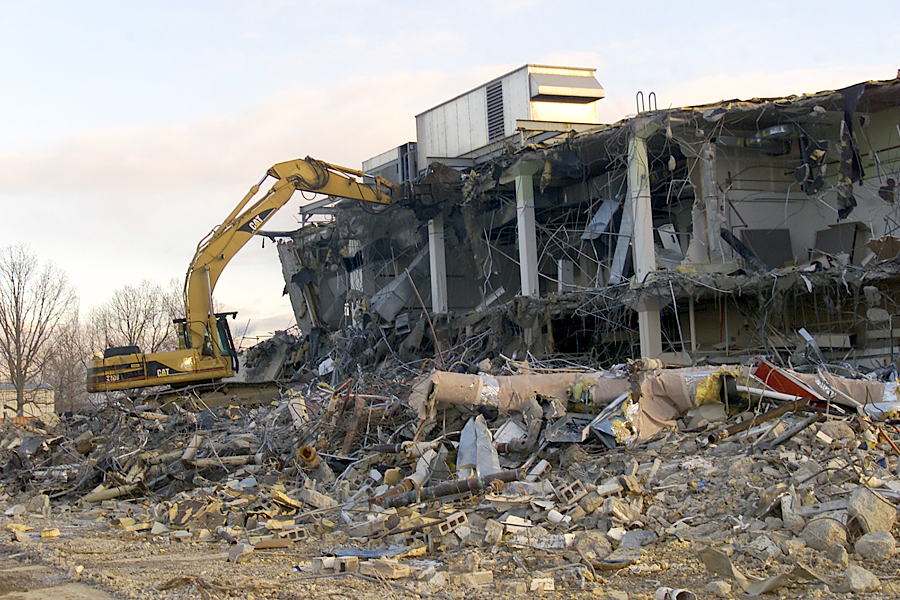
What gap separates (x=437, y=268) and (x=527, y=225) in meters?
3.65

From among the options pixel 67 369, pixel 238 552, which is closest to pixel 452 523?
pixel 238 552

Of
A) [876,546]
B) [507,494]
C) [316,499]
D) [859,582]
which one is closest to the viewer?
[859,582]

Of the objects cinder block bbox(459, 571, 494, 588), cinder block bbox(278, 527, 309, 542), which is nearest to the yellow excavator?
cinder block bbox(278, 527, 309, 542)

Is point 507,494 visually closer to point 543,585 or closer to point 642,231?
point 543,585

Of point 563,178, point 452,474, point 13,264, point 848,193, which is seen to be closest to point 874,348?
point 848,193

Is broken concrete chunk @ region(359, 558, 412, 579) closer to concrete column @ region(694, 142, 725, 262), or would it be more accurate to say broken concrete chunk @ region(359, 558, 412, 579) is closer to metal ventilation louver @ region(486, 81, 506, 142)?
concrete column @ region(694, 142, 725, 262)

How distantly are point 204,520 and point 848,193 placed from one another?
1171 centimetres

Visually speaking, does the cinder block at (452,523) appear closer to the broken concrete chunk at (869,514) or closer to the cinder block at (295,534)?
the cinder block at (295,534)

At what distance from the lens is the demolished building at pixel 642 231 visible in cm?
1352

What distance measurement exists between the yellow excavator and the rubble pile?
3.40 m

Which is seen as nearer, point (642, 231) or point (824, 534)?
point (824, 534)

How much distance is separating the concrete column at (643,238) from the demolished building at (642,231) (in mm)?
32

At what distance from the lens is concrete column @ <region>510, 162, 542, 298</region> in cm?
1692

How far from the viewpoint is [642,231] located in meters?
14.8
